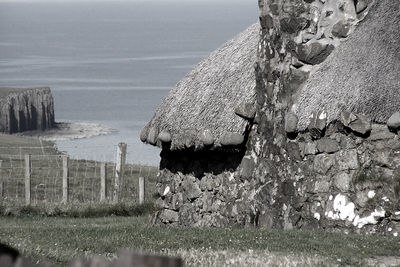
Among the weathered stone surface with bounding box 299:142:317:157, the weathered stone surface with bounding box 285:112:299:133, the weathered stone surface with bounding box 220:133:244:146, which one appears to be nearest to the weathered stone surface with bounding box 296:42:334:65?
the weathered stone surface with bounding box 285:112:299:133

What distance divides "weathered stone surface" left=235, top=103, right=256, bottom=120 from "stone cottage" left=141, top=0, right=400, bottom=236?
0.05 ft

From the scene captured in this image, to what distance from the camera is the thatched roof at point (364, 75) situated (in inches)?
462

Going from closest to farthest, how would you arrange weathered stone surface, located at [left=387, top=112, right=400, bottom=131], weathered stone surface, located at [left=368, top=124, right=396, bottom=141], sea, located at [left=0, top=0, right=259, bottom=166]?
1. weathered stone surface, located at [left=387, top=112, right=400, bottom=131]
2. weathered stone surface, located at [left=368, top=124, right=396, bottom=141]
3. sea, located at [left=0, top=0, right=259, bottom=166]

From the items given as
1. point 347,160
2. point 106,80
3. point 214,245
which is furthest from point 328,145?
point 106,80

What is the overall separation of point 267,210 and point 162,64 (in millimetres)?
117385

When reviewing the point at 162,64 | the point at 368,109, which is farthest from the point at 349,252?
the point at 162,64

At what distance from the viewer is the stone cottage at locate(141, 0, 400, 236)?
11.8m

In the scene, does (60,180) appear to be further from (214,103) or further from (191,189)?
(214,103)

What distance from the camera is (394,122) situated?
1156 cm

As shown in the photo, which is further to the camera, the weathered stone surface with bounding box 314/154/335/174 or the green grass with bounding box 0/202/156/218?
the green grass with bounding box 0/202/156/218

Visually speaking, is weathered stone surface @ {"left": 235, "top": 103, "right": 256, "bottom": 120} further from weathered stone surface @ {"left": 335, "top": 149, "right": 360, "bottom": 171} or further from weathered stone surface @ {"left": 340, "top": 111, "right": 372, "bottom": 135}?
weathered stone surface @ {"left": 340, "top": 111, "right": 372, "bottom": 135}

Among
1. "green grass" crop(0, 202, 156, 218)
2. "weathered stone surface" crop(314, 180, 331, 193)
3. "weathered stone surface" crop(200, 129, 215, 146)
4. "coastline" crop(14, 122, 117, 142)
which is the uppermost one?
"weathered stone surface" crop(200, 129, 215, 146)

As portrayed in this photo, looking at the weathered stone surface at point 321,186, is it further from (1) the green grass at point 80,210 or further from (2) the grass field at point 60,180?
(2) the grass field at point 60,180

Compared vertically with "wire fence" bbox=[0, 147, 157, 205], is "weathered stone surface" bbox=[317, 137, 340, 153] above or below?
above
